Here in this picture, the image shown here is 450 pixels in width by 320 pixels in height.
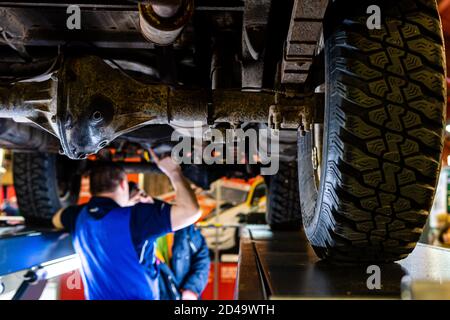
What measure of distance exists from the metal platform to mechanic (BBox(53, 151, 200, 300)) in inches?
29.2

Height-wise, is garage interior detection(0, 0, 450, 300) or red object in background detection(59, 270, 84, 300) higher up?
garage interior detection(0, 0, 450, 300)

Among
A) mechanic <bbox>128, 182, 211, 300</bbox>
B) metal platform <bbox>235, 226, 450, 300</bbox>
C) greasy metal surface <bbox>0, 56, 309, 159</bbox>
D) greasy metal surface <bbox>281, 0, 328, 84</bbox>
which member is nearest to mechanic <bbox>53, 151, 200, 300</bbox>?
metal platform <bbox>235, 226, 450, 300</bbox>

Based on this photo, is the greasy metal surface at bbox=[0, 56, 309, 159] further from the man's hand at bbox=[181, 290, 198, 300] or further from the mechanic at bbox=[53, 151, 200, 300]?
the man's hand at bbox=[181, 290, 198, 300]

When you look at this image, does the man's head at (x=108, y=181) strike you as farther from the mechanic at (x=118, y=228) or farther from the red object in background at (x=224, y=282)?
the red object in background at (x=224, y=282)

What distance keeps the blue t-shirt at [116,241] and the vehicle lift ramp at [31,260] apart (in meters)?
0.12

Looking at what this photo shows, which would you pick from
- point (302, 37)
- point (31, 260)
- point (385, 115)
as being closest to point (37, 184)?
point (31, 260)

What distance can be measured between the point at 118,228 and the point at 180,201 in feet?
1.37

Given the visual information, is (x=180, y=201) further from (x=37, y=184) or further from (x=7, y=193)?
(x=7, y=193)

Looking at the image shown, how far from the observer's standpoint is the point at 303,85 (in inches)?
49.1

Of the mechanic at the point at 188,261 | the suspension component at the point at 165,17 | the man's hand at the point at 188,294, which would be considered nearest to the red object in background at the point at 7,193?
the mechanic at the point at 188,261

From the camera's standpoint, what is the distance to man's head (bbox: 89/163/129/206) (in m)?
2.63

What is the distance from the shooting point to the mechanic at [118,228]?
2344 mm

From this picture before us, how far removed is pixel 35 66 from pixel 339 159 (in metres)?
1.10

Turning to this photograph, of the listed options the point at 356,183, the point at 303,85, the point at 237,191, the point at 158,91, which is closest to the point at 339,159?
the point at 356,183
